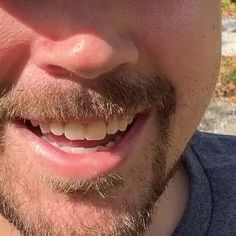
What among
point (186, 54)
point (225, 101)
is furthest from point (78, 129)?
point (225, 101)

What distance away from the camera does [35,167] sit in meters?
1.29

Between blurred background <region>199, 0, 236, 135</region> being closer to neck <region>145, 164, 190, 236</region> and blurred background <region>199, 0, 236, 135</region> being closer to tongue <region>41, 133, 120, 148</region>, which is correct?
neck <region>145, 164, 190, 236</region>

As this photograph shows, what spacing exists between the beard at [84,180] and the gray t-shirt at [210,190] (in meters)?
0.23

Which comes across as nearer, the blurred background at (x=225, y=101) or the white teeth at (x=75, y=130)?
the white teeth at (x=75, y=130)

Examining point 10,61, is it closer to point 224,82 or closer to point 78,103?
point 78,103

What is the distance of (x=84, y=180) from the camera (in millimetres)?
1265

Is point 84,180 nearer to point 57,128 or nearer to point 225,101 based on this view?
point 57,128

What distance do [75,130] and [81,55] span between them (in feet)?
0.49

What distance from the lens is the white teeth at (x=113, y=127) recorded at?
1281 mm

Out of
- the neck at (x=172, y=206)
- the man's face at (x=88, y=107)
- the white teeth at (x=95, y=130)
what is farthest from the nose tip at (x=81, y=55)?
the neck at (x=172, y=206)

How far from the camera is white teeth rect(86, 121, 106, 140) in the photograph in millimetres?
1256

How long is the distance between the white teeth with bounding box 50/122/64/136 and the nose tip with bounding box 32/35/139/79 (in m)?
0.11

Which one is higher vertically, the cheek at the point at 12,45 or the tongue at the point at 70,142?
the cheek at the point at 12,45

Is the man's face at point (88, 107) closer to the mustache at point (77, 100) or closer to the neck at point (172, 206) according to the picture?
the mustache at point (77, 100)
